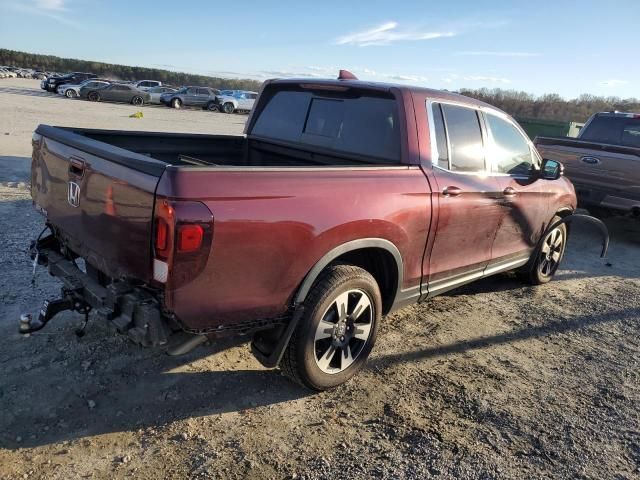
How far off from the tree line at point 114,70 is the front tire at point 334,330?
84730 millimetres

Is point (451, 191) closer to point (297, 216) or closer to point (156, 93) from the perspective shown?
point (297, 216)

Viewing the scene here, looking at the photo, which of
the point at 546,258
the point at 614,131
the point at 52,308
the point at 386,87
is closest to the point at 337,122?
Result: the point at 386,87

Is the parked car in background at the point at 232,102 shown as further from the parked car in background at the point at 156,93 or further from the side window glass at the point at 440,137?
the side window glass at the point at 440,137

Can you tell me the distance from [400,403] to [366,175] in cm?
151

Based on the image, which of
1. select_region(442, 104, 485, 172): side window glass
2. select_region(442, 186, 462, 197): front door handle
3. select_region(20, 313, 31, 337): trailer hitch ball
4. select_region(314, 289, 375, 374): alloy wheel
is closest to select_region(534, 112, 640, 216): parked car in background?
select_region(442, 104, 485, 172): side window glass

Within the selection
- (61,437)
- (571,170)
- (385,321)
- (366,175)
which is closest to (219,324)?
(61,437)

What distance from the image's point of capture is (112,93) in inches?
1427

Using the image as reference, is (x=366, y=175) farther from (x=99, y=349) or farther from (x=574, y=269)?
(x=574, y=269)

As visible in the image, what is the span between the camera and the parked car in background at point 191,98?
1548 inches

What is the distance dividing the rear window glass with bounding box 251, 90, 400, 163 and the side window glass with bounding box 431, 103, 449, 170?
0.34 metres

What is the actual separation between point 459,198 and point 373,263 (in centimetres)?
87

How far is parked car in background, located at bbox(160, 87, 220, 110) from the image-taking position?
129ft

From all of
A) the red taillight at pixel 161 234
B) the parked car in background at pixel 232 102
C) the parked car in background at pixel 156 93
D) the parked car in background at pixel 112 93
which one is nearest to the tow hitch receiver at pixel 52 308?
the red taillight at pixel 161 234

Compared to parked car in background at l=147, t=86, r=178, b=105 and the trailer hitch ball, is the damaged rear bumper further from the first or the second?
parked car in background at l=147, t=86, r=178, b=105
